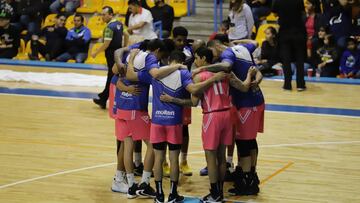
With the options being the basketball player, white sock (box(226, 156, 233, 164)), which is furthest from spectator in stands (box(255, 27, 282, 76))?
the basketball player

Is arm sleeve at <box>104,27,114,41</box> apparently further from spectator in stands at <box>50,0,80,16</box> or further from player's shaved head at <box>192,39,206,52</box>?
spectator in stands at <box>50,0,80,16</box>

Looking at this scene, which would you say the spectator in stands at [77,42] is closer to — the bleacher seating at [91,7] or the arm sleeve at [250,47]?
the bleacher seating at [91,7]

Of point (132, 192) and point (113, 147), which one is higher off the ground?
point (132, 192)

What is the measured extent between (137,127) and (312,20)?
9691 millimetres

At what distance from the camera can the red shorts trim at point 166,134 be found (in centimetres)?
993

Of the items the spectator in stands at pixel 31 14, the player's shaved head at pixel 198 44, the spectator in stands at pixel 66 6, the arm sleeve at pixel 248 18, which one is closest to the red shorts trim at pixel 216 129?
the player's shaved head at pixel 198 44

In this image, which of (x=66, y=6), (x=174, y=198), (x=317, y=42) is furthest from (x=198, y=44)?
(x=66, y=6)

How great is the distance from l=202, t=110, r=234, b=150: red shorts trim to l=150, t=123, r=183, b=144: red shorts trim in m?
0.31

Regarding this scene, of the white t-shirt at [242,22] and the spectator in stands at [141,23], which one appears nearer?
the white t-shirt at [242,22]

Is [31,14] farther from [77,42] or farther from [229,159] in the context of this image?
[229,159]

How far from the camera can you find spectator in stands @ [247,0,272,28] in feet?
66.1

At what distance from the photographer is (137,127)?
10406 millimetres

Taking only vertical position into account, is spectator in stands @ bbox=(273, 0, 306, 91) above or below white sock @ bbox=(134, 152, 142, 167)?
above

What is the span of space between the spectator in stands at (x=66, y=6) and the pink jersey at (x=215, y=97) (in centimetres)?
1302
